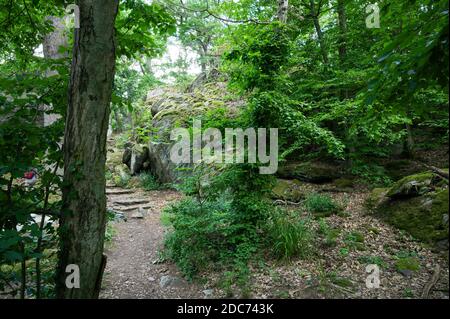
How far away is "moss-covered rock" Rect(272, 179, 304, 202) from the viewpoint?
7.18 metres

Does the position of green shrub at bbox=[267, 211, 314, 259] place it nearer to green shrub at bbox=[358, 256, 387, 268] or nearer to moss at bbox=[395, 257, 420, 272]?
green shrub at bbox=[358, 256, 387, 268]

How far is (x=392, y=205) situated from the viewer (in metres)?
5.76

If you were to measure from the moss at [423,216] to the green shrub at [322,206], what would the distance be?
1.01m

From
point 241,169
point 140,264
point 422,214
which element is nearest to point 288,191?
point 241,169

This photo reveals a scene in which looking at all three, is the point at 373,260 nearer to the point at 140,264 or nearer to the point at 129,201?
the point at 140,264

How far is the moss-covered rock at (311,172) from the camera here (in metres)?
8.28

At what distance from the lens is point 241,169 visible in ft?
16.3

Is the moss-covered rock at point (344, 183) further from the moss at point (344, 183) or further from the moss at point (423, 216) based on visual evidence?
the moss at point (423, 216)

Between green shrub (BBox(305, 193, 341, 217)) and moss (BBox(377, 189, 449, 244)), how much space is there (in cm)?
101

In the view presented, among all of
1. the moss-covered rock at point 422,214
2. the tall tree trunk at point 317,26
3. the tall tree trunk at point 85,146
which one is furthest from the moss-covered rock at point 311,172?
the tall tree trunk at point 85,146

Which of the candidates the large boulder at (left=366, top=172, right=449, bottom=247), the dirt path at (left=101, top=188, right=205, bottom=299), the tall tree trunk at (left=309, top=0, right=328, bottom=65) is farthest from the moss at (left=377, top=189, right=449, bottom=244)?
the tall tree trunk at (left=309, top=0, right=328, bottom=65)

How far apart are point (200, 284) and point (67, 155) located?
108 inches
